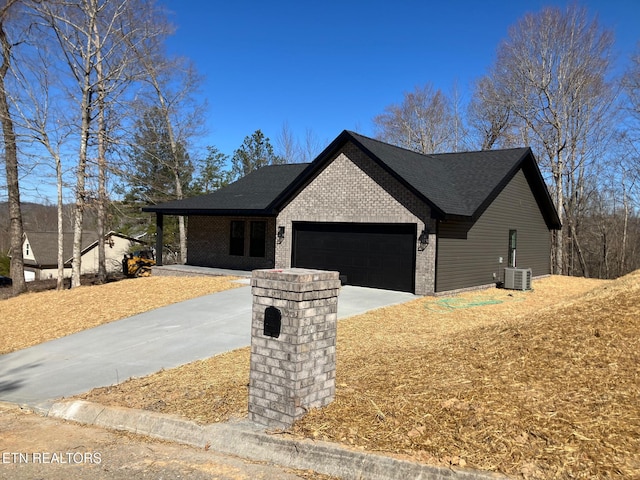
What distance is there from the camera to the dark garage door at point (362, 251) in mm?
15469

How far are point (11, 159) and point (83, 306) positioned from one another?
9.43 metres

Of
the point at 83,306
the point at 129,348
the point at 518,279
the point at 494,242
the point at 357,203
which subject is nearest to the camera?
the point at 129,348

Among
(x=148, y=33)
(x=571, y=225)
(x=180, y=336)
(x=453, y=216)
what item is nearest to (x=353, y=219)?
(x=453, y=216)

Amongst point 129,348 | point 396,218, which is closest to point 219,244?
point 396,218

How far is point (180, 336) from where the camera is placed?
408 inches

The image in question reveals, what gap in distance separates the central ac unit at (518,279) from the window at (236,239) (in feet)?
36.4

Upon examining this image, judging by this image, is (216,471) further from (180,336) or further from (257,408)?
(180,336)

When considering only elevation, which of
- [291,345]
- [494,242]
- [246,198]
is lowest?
[291,345]

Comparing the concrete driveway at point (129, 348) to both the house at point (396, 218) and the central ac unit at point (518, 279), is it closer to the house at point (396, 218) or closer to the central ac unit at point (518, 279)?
the house at point (396, 218)

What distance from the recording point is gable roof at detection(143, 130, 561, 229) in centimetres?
1546

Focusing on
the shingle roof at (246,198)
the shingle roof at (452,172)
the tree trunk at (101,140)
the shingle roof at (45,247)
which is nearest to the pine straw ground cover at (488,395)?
the shingle roof at (452,172)

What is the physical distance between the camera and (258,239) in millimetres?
21297

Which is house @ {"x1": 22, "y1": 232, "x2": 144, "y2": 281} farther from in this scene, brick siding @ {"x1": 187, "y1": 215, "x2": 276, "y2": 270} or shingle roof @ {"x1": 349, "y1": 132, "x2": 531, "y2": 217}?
shingle roof @ {"x1": 349, "y1": 132, "x2": 531, "y2": 217}

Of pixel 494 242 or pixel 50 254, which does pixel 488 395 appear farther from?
pixel 50 254
